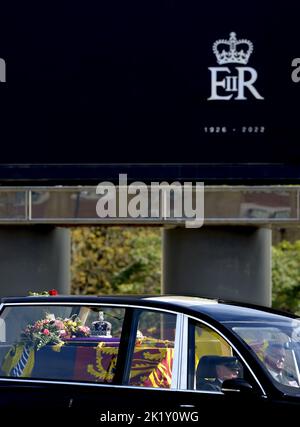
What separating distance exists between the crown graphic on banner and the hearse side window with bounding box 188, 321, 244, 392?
15.7 ft

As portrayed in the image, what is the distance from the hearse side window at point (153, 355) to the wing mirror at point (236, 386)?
397mm

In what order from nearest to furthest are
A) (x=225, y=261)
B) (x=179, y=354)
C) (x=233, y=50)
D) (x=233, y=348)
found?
(x=233, y=348), (x=179, y=354), (x=233, y=50), (x=225, y=261)

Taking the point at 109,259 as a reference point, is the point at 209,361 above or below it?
below

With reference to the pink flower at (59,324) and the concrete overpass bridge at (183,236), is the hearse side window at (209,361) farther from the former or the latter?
the concrete overpass bridge at (183,236)

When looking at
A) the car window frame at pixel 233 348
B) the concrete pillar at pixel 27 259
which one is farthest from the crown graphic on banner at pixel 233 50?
the car window frame at pixel 233 348

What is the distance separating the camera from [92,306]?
23.5 feet

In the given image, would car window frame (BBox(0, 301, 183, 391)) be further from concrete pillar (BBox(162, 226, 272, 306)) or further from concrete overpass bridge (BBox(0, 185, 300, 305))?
concrete pillar (BBox(162, 226, 272, 306))

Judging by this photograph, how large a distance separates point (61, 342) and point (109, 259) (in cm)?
2051

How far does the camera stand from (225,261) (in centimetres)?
1219

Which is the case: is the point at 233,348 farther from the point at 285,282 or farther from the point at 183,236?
the point at 285,282

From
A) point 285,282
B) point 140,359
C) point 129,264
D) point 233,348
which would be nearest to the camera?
point 233,348

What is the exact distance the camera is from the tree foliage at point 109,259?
26266 mm

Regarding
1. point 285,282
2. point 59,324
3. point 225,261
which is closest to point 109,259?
point 285,282

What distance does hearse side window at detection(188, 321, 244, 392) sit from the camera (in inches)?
263
